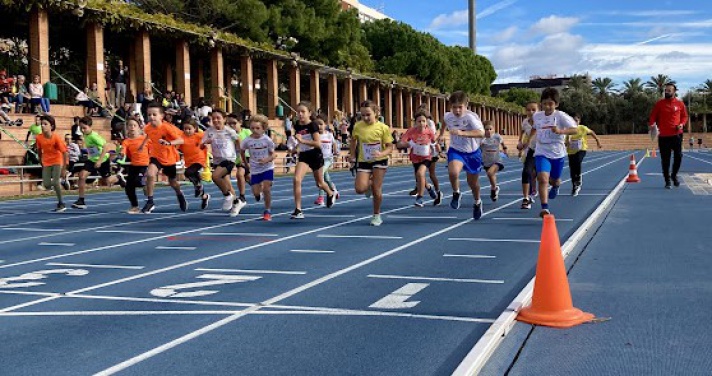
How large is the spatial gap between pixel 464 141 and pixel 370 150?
1.47 metres

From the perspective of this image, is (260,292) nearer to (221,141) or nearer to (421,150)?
(221,141)

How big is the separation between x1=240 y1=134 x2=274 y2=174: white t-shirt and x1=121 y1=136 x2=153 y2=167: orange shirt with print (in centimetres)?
260

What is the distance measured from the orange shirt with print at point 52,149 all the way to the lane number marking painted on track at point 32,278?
25.5 ft

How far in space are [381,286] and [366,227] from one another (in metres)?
4.79

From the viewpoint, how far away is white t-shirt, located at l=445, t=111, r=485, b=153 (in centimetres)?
1169

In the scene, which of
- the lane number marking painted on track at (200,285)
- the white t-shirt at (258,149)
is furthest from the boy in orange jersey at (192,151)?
the lane number marking painted on track at (200,285)

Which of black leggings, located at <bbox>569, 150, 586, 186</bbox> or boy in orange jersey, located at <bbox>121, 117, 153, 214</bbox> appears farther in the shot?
black leggings, located at <bbox>569, 150, 586, 186</bbox>

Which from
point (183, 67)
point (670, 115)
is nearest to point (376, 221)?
point (670, 115)

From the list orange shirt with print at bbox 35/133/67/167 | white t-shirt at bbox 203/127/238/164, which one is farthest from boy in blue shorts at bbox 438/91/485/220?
orange shirt with print at bbox 35/133/67/167

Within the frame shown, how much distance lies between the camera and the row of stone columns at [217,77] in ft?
87.5

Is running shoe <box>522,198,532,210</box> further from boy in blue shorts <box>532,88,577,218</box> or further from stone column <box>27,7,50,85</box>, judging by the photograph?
stone column <box>27,7,50,85</box>

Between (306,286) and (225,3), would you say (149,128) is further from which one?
(225,3)

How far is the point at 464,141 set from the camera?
476 inches

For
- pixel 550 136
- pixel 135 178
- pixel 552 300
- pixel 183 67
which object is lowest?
pixel 552 300
